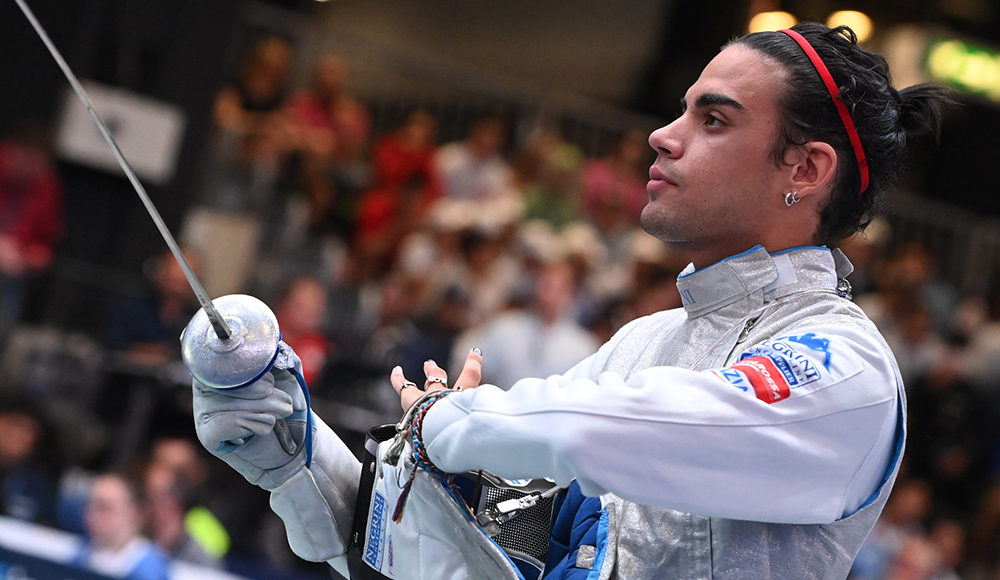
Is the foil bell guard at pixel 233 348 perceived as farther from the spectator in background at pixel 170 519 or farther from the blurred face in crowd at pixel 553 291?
the blurred face in crowd at pixel 553 291

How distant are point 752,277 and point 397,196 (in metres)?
5.23

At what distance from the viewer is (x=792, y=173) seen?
173 centimetres

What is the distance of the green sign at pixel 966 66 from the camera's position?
819 cm

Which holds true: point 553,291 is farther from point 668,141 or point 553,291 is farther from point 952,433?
point 668,141

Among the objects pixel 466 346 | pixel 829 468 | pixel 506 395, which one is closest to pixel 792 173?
pixel 829 468

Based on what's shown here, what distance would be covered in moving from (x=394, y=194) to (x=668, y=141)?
5158 mm

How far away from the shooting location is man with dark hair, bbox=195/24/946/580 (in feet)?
4.53

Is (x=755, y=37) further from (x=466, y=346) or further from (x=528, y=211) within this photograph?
(x=528, y=211)

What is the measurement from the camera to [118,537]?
419 centimetres

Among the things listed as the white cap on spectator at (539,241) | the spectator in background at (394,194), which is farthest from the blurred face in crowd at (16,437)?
the white cap on spectator at (539,241)

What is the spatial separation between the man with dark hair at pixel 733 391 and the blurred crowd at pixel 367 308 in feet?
9.65

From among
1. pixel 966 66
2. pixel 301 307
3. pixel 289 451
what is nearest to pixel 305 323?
pixel 301 307

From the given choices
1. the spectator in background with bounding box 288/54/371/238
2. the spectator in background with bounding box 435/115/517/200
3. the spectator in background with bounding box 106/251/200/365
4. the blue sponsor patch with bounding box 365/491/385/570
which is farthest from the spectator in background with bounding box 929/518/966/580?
the blue sponsor patch with bounding box 365/491/385/570

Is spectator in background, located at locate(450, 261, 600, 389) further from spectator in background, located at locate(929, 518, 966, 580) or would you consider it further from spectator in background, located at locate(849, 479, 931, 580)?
spectator in background, located at locate(929, 518, 966, 580)
